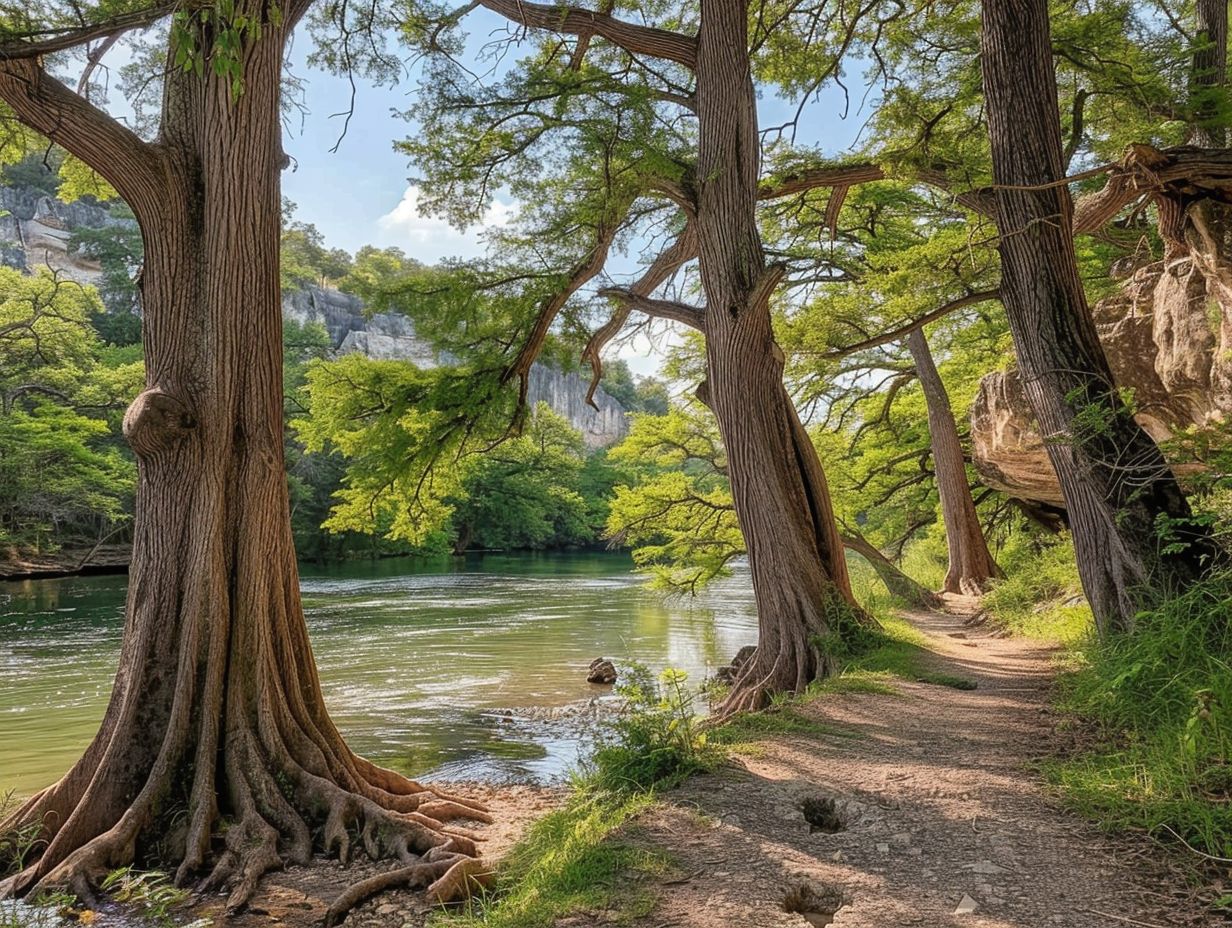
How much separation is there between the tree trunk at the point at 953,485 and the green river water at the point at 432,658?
452cm

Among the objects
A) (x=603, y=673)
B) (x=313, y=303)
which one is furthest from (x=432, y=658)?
(x=313, y=303)

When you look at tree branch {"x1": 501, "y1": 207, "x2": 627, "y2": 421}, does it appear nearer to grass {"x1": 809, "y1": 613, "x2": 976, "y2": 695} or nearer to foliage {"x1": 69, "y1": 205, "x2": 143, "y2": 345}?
grass {"x1": 809, "y1": 613, "x2": 976, "y2": 695}

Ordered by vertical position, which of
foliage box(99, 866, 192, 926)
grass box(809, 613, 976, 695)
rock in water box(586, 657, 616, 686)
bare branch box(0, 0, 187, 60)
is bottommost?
rock in water box(586, 657, 616, 686)

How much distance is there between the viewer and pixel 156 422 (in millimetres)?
4496

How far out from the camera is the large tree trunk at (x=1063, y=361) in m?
4.75

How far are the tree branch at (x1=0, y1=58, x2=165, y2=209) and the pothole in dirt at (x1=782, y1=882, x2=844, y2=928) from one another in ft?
17.7

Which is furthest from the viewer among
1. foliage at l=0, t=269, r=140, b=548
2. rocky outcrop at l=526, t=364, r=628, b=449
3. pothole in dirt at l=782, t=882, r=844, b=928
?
rocky outcrop at l=526, t=364, r=628, b=449

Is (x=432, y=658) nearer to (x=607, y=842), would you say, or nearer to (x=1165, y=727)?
(x=607, y=842)

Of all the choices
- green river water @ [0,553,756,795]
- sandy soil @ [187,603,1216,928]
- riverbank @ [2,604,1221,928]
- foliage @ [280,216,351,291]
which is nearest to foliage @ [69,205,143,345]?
foliage @ [280,216,351,291]

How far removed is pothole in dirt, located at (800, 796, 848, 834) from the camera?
10.9ft

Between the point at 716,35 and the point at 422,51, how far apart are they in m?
3.08

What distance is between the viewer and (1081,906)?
2318 mm

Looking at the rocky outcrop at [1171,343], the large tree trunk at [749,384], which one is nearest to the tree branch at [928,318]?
the rocky outcrop at [1171,343]

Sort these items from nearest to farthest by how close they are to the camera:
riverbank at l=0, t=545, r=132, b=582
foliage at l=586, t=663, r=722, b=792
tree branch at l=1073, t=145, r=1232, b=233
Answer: foliage at l=586, t=663, r=722, b=792 < tree branch at l=1073, t=145, r=1232, b=233 < riverbank at l=0, t=545, r=132, b=582
